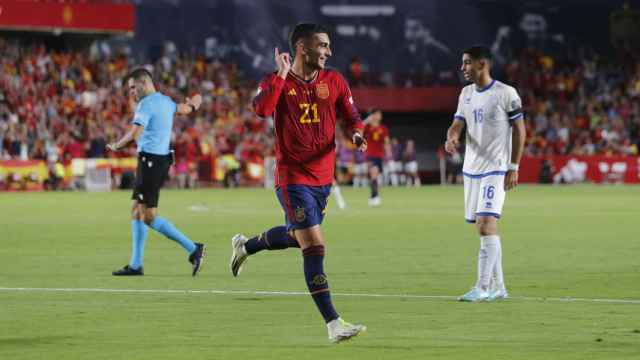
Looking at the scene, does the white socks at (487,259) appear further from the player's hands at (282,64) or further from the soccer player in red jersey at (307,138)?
the player's hands at (282,64)

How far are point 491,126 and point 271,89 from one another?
3.72 m

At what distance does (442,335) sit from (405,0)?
1953 inches

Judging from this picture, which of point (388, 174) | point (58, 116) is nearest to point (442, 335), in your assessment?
point (58, 116)

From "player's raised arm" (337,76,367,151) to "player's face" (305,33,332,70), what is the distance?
1.33ft

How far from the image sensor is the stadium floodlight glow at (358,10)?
58.5m

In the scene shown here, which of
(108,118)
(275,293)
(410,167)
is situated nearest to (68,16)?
(108,118)

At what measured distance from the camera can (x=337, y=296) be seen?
43.7ft

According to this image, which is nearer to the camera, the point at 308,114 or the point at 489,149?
the point at 308,114

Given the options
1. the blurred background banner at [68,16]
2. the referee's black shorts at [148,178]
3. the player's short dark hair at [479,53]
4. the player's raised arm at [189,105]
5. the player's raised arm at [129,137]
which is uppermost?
the blurred background banner at [68,16]

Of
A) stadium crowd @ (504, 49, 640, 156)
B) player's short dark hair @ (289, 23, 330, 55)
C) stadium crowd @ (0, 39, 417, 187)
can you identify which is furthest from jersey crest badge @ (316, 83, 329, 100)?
stadium crowd @ (504, 49, 640, 156)

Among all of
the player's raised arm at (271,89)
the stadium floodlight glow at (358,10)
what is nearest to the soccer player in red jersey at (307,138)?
the player's raised arm at (271,89)

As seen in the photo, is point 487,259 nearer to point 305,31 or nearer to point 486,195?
point 486,195

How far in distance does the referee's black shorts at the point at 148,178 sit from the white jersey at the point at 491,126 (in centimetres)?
406

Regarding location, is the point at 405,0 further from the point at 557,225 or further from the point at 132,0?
the point at 557,225
